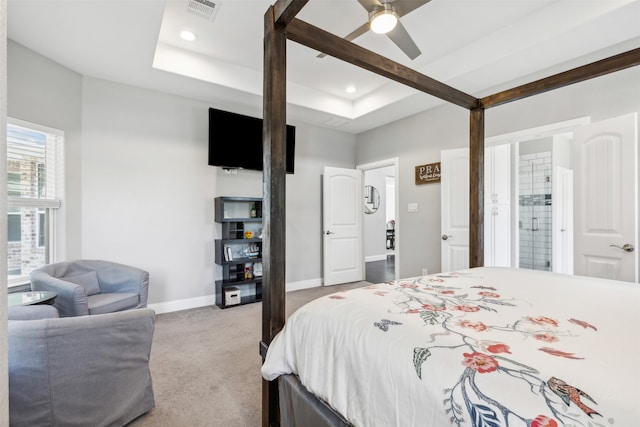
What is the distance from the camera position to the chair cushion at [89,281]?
8.88 feet

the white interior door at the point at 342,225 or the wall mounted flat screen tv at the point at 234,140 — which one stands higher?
the wall mounted flat screen tv at the point at 234,140

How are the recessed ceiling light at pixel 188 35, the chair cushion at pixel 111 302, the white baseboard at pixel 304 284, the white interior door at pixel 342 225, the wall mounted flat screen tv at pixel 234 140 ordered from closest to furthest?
the chair cushion at pixel 111 302 → the recessed ceiling light at pixel 188 35 → the wall mounted flat screen tv at pixel 234 140 → the white baseboard at pixel 304 284 → the white interior door at pixel 342 225

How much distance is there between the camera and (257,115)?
4.26 m

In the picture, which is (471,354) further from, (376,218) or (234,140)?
(376,218)

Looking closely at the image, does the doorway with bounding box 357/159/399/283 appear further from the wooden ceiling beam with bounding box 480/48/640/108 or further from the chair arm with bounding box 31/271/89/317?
the chair arm with bounding box 31/271/89/317

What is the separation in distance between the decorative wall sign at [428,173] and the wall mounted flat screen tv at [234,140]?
2258 millimetres

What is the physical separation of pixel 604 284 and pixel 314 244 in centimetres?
373

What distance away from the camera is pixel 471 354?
2.50 feet

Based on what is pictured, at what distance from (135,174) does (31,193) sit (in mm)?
907

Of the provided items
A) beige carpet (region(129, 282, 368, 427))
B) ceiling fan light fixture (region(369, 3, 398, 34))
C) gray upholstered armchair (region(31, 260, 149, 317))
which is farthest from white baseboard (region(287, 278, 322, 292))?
ceiling fan light fixture (region(369, 3, 398, 34))

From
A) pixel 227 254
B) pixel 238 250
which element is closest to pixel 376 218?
pixel 238 250

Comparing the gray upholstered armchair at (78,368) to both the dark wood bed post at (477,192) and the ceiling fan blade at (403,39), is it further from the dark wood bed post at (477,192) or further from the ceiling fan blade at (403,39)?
the ceiling fan blade at (403,39)

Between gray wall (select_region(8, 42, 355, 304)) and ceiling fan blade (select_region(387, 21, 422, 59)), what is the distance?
2446mm

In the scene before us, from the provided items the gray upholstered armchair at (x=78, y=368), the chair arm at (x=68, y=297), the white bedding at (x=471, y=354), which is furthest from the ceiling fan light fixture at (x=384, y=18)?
the chair arm at (x=68, y=297)
